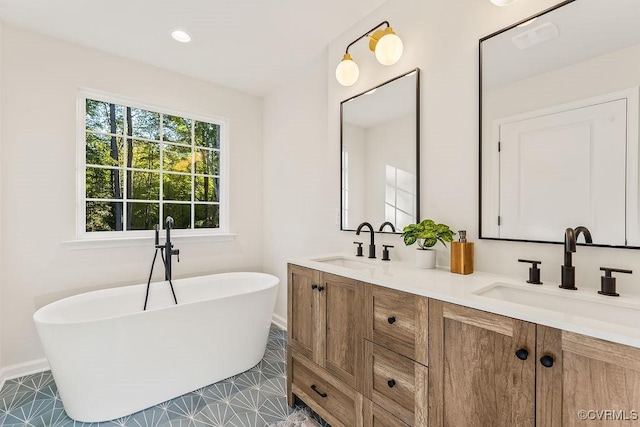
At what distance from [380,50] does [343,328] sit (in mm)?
1559

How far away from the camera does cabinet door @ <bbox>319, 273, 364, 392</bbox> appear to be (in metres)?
1.41

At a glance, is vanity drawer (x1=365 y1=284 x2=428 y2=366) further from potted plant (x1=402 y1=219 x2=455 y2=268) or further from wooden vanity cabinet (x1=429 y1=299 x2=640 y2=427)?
potted plant (x1=402 y1=219 x2=455 y2=268)

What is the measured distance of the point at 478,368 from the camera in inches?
38.7

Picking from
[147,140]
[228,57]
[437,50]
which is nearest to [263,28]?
[228,57]

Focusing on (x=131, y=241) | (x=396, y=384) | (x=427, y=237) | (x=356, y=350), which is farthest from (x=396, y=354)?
(x=131, y=241)

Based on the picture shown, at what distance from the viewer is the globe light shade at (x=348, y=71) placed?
198cm

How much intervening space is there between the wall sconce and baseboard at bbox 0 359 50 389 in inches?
122

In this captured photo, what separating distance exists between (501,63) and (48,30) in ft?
10.1

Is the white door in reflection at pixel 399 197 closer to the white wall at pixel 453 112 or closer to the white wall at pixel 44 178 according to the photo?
the white wall at pixel 453 112

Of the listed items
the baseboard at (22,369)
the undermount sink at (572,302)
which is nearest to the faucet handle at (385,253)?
the undermount sink at (572,302)

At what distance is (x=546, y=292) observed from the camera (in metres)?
1.13

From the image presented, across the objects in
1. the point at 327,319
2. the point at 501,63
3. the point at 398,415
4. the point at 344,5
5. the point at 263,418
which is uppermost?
the point at 344,5

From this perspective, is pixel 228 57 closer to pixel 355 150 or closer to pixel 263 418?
pixel 355 150

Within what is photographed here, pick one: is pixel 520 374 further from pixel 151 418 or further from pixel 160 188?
pixel 160 188
